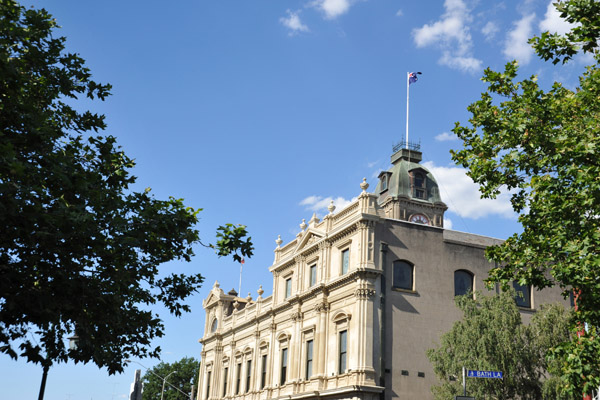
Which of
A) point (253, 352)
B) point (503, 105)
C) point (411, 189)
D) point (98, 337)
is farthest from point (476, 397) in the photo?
point (411, 189)

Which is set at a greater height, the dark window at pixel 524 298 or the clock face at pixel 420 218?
the clock face at pixel 420 218

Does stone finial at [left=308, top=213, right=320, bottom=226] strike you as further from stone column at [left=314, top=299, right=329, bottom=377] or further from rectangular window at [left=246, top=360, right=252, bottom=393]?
rectangular window at [left=246, top=360, right=252, bottom=393]

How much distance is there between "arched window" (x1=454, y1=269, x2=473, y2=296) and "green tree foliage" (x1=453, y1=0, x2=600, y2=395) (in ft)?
62.7

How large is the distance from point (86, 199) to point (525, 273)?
480 inches

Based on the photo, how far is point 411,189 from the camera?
70500mm

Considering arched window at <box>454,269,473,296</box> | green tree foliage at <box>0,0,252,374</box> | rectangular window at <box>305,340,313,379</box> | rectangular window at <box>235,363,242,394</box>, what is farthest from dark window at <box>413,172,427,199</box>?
green tree foliage at <box>0,0,252,374</box>

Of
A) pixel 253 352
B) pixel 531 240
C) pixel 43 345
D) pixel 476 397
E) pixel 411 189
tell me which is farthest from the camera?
pixel 411 189

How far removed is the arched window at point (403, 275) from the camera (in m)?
37.1

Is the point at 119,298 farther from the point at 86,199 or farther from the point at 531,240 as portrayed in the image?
the point at 531,240

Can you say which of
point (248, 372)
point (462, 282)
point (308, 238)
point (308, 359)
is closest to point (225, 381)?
point (248, 372)

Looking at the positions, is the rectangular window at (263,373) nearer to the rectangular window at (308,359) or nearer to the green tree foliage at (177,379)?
the rectangular window at (308,359)

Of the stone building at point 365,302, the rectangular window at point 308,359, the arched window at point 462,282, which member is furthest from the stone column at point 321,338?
the arched window at point 462,282

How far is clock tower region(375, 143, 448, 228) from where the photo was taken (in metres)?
69.4

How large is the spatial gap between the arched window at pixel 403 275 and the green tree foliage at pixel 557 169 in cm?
1770
